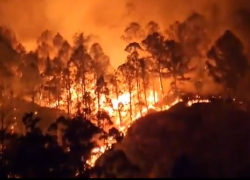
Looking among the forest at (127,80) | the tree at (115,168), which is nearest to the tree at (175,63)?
the forest at (127,80)

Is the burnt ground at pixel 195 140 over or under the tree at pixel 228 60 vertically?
under

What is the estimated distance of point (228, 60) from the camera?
7012 centimetres

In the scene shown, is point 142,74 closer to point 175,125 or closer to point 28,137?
point 175,125

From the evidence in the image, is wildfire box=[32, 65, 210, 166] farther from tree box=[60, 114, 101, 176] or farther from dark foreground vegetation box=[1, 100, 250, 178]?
tree box=[60, 114, 101, 176]

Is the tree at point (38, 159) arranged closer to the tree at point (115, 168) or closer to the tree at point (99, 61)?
the tree at point (115, 168)

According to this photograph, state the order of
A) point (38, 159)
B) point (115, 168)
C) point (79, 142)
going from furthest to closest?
point (115, 168)
point (79, 142)
point (38, 159)

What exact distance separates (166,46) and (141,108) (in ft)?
31.9

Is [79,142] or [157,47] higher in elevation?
[157,47]

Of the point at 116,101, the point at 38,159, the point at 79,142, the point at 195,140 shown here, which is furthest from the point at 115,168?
the point at 116,101

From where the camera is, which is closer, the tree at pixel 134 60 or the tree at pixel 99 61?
the tree at pixel 134 60

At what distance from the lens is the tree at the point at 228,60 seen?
70062mm

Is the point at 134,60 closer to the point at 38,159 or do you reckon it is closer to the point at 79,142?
the point at 79,142

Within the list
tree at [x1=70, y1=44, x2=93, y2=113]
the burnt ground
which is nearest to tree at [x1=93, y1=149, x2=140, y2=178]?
the burnt ground

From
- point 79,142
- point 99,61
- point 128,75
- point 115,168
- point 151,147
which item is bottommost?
point 115,168
